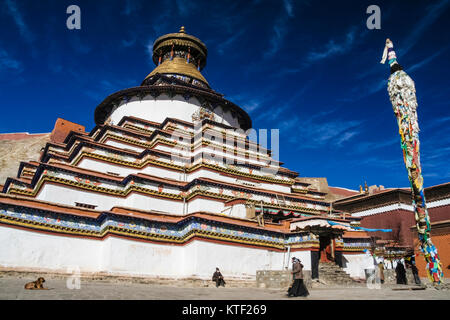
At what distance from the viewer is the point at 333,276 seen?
14305 millimetres

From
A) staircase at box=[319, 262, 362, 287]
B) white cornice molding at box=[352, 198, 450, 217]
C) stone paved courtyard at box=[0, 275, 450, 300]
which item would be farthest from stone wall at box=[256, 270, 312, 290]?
white cornice molding at box=[352, 198, 450, 217]

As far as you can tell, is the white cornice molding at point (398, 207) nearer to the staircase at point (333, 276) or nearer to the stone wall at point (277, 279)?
the staircase at point (333, 276)

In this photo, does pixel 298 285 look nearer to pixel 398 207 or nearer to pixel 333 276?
pixel 333 276

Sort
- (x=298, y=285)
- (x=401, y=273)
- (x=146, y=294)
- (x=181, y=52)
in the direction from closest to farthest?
(x=146, y=294), (x=298, y=285), (x=401, y=273), (x=181, y=52)

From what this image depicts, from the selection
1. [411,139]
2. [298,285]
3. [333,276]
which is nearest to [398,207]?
[333,276]

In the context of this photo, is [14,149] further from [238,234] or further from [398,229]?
[398,229]

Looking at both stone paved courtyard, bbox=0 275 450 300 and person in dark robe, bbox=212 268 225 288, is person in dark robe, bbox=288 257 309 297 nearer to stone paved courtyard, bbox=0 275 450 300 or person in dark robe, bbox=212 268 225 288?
stone paved courtyard, bbox=0 275 450 300

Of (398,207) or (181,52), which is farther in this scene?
(181,52)

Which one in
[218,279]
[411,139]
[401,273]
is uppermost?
[411,139]

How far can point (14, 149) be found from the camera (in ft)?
130

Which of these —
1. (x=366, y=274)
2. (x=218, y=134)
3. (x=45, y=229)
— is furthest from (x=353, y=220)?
(x=45, y=229)

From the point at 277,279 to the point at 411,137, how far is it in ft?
24.2

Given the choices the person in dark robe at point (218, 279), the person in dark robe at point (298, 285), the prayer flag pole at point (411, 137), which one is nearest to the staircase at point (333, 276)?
the prayer flag pole at point (411, 137)

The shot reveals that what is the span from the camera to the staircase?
14078 mm
